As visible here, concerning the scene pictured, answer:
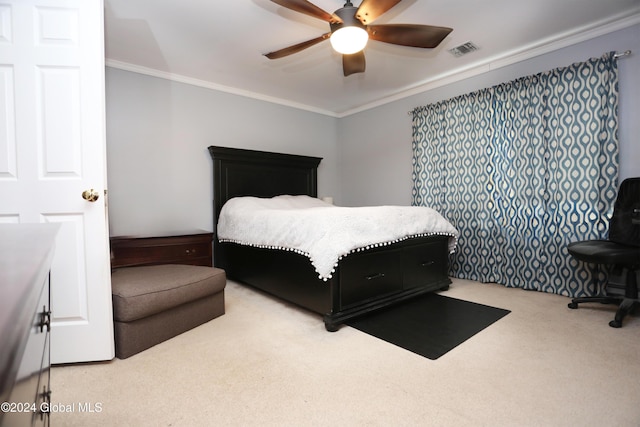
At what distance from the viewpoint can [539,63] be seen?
10.6ft

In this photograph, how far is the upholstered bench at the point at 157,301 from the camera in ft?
6.44

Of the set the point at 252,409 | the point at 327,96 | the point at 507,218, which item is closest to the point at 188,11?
the point at 327,96

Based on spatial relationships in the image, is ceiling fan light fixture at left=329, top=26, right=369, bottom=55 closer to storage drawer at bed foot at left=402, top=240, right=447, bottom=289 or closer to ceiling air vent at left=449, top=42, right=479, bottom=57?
ceiling air vent at left=449, top=42, right=479, bottom=57

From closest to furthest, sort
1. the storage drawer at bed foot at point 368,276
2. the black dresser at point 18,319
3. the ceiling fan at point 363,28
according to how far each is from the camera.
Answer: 1. the black dresser at point 18,319
2. the ceiling fan at point 363,28
3. the storage drawer at bed foot at point 368,276

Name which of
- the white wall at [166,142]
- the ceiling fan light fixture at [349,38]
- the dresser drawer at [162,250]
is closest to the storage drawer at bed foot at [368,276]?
the ceiling fan light fixture at [349,38]

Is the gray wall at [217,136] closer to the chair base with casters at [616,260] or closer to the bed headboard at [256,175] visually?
the bed headboard at [256,175]

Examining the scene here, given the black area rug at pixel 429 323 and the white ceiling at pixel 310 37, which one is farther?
the white ceiling at pixel 310 37

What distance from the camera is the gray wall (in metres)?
3.01

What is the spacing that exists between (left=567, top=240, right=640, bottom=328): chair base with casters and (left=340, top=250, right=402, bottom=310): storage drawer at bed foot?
1.38 meters

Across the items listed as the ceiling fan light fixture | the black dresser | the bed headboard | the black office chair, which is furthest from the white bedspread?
the black dresser

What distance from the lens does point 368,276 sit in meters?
2.54

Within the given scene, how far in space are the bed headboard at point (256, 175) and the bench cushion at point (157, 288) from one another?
1.58 meters

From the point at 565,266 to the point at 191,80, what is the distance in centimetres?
450

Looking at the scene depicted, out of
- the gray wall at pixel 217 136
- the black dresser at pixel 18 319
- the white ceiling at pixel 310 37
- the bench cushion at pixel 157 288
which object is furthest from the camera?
the gray wall at pixel 217 136
